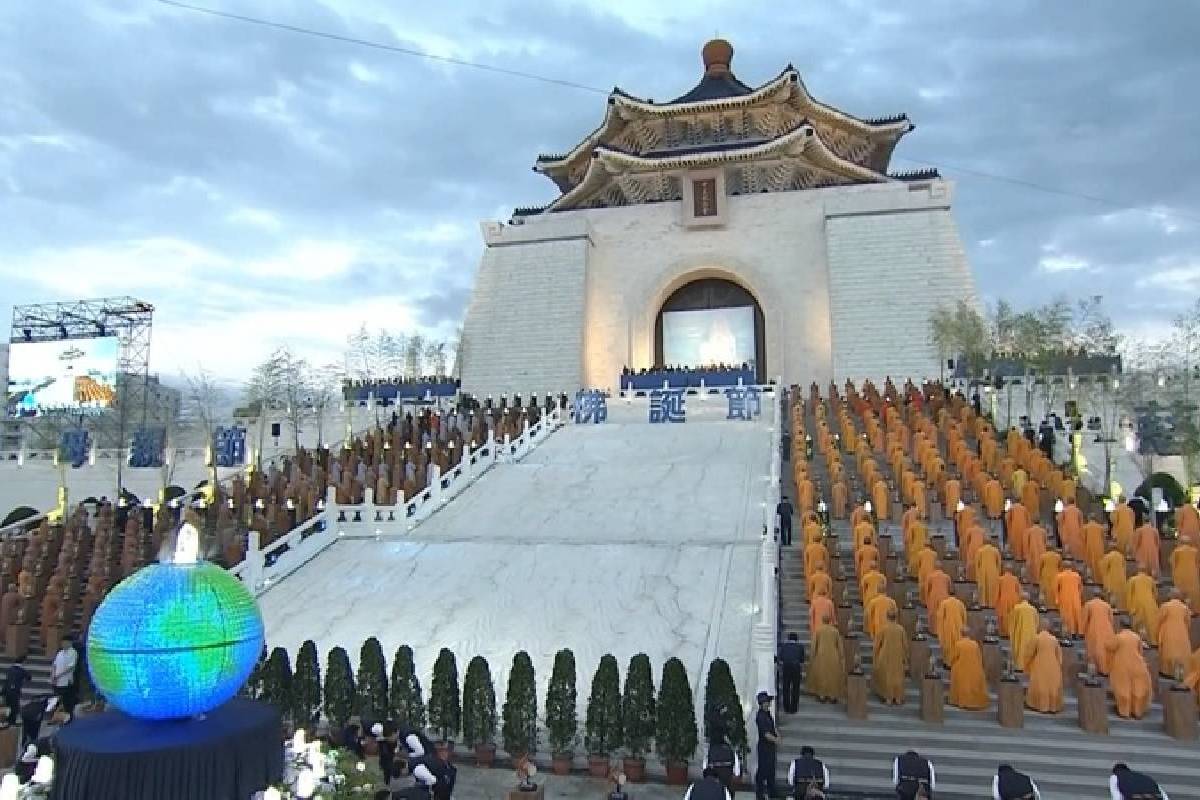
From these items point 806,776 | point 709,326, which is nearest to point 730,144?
point 709,326

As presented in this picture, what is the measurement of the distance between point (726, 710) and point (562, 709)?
4.79 ft

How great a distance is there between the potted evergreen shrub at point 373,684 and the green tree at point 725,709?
10.2 ft

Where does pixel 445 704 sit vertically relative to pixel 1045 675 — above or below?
below

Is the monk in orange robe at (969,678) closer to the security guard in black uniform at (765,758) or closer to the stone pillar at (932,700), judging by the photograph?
the stone pillar at (932,700)

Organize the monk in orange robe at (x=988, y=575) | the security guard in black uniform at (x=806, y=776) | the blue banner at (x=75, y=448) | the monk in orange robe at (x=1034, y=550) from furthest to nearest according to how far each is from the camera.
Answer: the blue banner at (x=75, y=448) < the monk in orange robe at (x=1034, y=550) < the monk in orange robe at (x=988, y=575) < the security guard in black uniform at (x=806, y=776)

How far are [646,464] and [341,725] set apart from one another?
10.2 metres

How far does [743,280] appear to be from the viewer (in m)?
30.2

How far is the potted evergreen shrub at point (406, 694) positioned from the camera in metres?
8.07

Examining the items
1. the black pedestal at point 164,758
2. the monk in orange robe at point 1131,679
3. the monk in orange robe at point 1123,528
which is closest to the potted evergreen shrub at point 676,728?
the black pedestal at point 164,758

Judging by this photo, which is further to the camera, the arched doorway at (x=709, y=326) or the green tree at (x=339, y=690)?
the arched doorway at (x=709, y=326)

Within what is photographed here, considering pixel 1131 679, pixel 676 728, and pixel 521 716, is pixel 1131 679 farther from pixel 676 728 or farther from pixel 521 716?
pixel 521 716

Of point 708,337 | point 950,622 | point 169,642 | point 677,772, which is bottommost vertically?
point 677,772

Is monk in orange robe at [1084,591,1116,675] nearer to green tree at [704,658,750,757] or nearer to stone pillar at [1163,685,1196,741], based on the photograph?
stone pillar at [1163,685,1196,741]

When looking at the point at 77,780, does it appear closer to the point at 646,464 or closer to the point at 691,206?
Result: the point at 646,464
